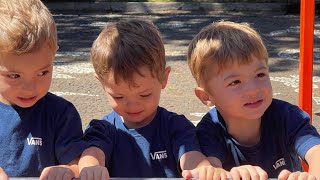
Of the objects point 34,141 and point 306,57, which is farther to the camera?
point 306,57

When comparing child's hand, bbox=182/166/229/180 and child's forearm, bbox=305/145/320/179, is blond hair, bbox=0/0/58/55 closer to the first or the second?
child's hand, bbox=182/166/229/180

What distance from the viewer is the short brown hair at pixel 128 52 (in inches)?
102

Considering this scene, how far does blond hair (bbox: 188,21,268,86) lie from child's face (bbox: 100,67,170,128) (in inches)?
7.1

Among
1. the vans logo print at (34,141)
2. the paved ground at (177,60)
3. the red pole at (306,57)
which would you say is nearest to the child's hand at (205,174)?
the vans logo print at (34,141)

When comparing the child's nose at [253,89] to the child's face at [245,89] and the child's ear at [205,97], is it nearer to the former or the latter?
the child's face at [245,89]

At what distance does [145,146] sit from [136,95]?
0.25 m

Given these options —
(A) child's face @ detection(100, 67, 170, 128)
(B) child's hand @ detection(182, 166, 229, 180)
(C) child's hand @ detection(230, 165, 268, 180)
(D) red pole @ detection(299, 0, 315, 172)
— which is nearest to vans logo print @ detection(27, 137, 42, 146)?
(A) child's face @ detection(100, 67, 170, 128)

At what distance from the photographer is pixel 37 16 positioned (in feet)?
8.55

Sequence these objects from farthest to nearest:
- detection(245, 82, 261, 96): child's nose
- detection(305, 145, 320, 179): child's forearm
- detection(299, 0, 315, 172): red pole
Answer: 1. detection(299, 0, 315, 172): red pole
2. detection(245, 82, 261, 96): child's nose
3. detection(305, 145, 320, 179): child's forearm

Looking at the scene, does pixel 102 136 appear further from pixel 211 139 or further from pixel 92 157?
pixel 211 139

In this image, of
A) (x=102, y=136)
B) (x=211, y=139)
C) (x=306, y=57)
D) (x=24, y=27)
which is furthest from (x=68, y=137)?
(x=306, y=57)

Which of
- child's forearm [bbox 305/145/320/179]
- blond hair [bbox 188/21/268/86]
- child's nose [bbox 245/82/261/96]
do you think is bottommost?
A: child's forearm [bbox 305/145/320/179]

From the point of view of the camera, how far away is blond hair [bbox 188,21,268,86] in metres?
2.63

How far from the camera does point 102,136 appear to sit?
106 inches
